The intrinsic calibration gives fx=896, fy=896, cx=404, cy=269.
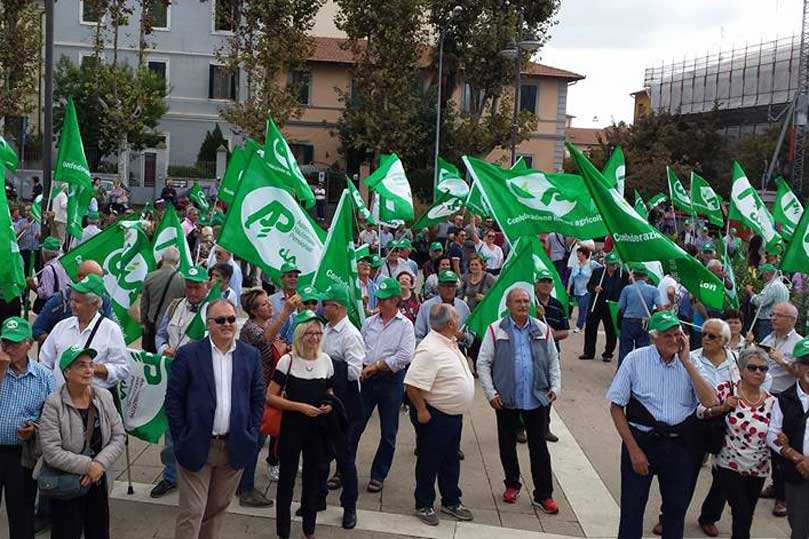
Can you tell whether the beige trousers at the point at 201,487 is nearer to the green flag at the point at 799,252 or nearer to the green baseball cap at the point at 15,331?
the green baseball cap at the point at 15,331

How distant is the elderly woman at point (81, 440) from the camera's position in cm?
516

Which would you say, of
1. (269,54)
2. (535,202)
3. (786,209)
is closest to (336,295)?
(535,202)

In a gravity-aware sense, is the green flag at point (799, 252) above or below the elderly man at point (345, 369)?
above

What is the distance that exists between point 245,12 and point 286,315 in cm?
3233

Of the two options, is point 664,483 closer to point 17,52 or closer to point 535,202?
point 535,202

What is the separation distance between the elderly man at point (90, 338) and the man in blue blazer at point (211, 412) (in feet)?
3.00

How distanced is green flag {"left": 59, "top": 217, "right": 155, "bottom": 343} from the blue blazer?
9.22 ft

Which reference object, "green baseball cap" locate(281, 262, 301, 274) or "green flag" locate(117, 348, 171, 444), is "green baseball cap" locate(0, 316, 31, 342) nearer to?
"green flag" locate(117, 348, 171, 444)

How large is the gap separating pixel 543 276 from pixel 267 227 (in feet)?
10.7

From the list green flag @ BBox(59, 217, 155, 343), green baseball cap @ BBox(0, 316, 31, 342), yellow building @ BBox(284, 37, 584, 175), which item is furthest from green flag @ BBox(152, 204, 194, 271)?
yellow building @ BBox(284, 37, 584, 175)

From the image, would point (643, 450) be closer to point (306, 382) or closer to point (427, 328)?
point (306, 382)

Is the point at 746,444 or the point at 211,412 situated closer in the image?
the point at 211,412

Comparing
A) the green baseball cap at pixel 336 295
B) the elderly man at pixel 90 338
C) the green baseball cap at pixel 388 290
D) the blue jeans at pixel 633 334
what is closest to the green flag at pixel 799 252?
the blue jeans at pixel 633 334

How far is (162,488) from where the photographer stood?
7078mm
